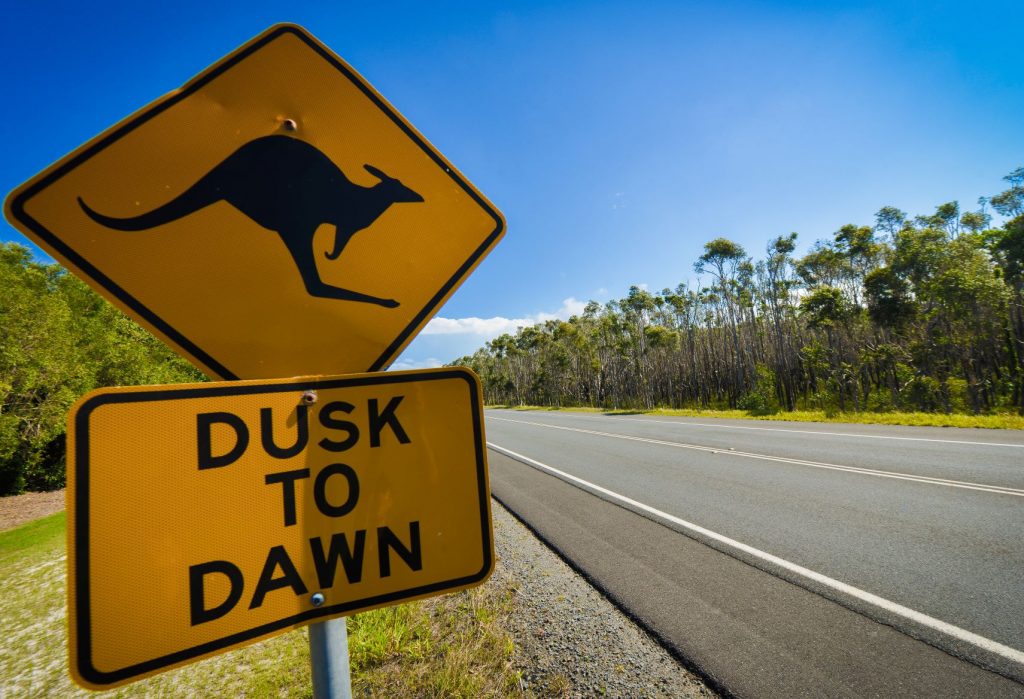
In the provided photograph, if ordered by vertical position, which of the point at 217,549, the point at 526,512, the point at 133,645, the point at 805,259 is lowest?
the point at 526,512

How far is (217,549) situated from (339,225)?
795mm

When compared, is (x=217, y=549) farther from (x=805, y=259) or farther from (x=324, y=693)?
(x=805, y=259)

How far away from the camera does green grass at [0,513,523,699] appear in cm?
265

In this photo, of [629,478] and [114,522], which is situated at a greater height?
[114,522]

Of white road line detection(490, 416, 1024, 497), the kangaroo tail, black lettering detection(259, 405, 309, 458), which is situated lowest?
white road line detection(490, 416, 1024, 497)

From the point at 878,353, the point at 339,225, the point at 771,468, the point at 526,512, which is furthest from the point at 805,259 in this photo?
the point at 339,225

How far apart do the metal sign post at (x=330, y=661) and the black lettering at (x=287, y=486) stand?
0.26 metres

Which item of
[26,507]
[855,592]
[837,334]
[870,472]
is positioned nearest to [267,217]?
[855,592]

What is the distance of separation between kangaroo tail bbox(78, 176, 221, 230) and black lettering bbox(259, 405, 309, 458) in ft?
1.60

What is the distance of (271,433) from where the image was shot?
901 millimetres

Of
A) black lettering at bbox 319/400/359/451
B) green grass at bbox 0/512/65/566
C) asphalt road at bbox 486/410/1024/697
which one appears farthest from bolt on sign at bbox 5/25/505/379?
green grass at bbox 0/512/65/566

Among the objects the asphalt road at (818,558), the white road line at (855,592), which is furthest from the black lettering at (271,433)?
the white road line at (855,592)

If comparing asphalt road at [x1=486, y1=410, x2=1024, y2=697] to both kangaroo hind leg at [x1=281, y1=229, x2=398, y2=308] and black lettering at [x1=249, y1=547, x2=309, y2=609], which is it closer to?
black lettering at [x1=249, y1=547, x2=309, y2=609]

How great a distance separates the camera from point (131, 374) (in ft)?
53.8
